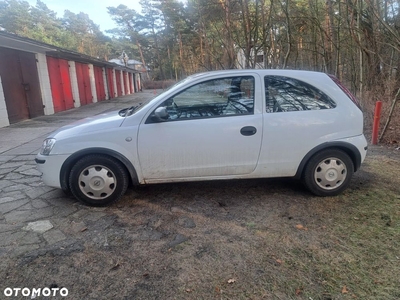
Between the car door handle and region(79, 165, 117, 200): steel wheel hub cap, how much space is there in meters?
1.64

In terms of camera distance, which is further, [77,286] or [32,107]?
[32,107]

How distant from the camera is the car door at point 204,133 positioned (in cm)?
344

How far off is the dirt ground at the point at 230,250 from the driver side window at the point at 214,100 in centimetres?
111

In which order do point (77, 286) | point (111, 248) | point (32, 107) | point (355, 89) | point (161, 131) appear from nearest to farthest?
point (77, 286)
point (111, 248)
point (161, 131)
point (355, 89)
point (32, 107)

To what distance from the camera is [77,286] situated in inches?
88.6

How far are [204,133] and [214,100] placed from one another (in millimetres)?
460

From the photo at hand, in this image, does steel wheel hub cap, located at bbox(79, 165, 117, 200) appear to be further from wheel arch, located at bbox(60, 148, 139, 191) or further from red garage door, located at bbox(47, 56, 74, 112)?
red garage door, located at bbox(47, 56, 74, 112)

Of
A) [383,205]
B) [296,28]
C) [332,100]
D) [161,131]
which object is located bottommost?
[383,205]

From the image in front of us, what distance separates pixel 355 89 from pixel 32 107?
12.8 m

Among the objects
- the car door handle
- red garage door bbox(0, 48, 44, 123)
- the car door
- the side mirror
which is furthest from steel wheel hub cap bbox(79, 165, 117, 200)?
red garage door bbox(0, 48, 44, 123)

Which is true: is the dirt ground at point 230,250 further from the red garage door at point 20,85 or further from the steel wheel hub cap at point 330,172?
the red garage door at point 20,85

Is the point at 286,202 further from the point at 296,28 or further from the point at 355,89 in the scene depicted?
the point at 296,28

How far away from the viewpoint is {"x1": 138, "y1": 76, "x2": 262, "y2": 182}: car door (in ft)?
11.3

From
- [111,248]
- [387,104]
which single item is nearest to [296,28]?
[387,104]
